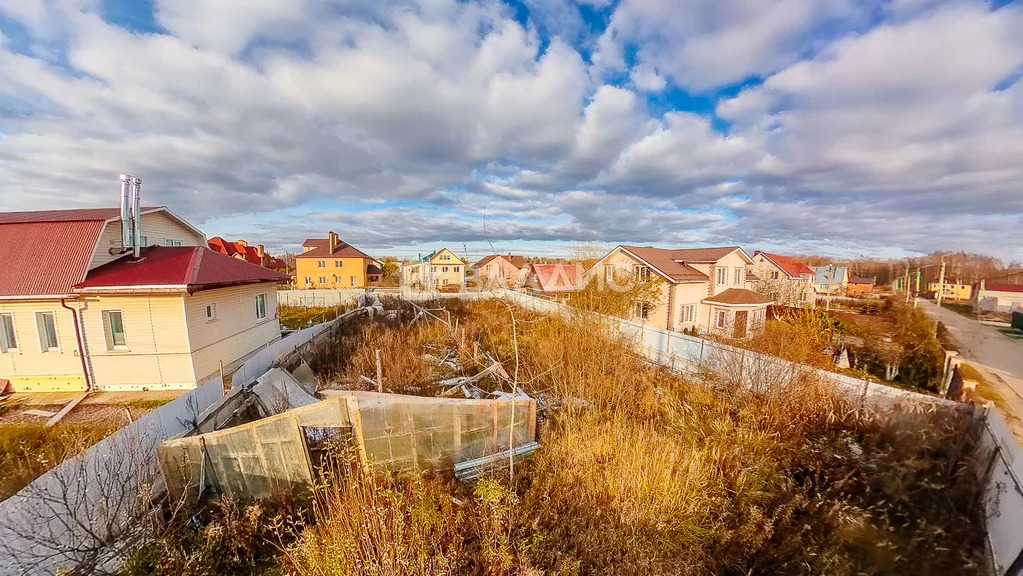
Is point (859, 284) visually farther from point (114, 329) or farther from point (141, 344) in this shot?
point (114, 329)

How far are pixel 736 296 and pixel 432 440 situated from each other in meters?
17.9

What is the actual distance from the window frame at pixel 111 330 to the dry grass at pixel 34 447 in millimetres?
2127

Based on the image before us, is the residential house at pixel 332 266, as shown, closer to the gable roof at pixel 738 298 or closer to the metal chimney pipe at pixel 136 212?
the metal chimney pipe at pixel 136 212

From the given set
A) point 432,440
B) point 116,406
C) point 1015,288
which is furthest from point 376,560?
point 1015,288

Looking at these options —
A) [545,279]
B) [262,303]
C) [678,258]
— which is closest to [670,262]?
[678,258]

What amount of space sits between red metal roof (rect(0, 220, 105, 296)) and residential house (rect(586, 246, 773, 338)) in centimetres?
1628

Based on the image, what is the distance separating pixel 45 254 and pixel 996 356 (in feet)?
74.8

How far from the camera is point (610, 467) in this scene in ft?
14.1

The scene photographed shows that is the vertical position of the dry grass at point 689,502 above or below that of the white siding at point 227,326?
below

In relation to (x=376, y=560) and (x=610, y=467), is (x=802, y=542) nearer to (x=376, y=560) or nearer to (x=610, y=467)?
(x=610, y=467)

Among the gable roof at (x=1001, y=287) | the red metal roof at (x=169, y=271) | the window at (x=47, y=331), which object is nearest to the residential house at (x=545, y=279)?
the red metal roof at (x=169, y=271)

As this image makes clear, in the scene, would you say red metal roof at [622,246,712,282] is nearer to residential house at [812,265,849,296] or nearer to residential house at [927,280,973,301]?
residential house at [927,280,973,301]

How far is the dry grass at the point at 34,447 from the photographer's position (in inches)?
178

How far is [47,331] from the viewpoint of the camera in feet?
26.0
